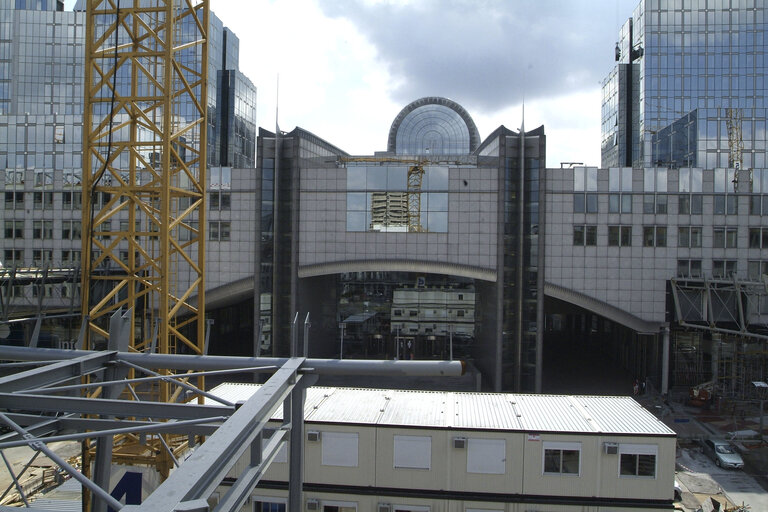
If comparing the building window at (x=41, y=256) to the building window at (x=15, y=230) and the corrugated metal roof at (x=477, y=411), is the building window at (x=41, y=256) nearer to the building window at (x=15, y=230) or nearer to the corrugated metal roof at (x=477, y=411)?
the building window at (x=15, y=230)

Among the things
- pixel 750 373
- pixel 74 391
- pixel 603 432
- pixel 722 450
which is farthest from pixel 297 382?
pixel 750 373

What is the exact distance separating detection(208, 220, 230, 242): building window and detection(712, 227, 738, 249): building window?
30558 mm

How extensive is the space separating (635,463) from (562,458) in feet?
6.79

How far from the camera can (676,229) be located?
1396 inches

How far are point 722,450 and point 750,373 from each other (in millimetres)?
13259

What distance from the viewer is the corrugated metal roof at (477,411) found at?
16938 millimetres

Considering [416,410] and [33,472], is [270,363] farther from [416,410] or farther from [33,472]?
[33,472]

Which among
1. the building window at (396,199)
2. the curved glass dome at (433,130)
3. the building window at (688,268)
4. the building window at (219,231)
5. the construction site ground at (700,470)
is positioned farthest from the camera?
the curved glass dome at (433,130)

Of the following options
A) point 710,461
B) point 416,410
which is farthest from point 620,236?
point 416,410

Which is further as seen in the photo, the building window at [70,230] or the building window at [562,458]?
the building window at [70,230]

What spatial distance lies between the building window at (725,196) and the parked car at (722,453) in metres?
15.0

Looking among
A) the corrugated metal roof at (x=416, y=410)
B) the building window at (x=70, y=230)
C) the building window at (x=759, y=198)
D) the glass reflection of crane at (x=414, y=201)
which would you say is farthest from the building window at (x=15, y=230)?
the building window at (x=759, y=198)

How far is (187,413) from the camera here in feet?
23.5

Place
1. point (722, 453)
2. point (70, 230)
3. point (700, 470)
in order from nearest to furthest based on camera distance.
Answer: point (700, 470), point (722, 453), point (70, 230)
